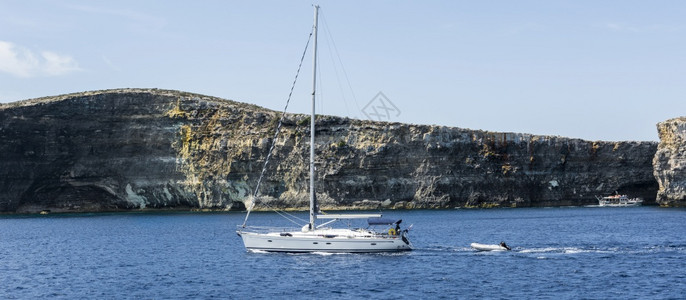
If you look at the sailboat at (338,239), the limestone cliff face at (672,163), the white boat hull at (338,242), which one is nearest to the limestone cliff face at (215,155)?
the limestone cliff face at (672,163)

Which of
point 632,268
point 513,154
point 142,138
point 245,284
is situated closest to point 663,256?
point 632,268

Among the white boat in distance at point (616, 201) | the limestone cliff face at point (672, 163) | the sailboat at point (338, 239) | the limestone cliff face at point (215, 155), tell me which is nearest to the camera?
the sailboat at point (338, 239)

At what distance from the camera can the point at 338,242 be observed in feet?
166

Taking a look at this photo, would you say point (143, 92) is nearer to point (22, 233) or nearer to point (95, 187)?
point (95, 187)

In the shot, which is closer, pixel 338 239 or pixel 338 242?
pixel 338 239

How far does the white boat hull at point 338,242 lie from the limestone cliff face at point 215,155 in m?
63.5

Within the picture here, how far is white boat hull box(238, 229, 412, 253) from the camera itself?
5050cm

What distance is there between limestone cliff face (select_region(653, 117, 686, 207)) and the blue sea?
4334cm

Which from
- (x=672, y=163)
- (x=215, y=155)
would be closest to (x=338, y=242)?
(x=215, y=155)

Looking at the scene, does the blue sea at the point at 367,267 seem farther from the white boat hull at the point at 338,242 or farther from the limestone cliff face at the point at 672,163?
the limestone cliff face at the point at 672,163

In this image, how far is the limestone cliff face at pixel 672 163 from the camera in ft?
376

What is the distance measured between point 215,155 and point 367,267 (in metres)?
74.9

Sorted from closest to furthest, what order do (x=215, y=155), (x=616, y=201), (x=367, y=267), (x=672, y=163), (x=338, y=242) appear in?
(x=367, y=267)
(x=338, y=242)
(x=672, y=163)
(x=215, y=155)
(x=616, y=201)

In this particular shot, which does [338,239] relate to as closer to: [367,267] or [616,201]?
[367,267]
